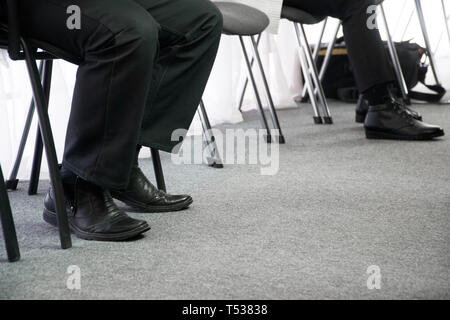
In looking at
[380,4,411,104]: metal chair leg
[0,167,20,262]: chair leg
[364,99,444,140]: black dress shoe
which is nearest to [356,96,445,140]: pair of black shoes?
[364,99,444,140]: black dress shoe

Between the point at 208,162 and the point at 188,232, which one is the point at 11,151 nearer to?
the point at 208,162

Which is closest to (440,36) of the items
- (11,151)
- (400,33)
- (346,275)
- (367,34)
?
(400,33)

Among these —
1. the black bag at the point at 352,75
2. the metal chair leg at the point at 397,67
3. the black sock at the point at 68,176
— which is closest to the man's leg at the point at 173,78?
the black sock at the point at 68,176

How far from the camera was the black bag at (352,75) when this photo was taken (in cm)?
328

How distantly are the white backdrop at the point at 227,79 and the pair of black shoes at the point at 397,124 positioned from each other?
1.84 feet

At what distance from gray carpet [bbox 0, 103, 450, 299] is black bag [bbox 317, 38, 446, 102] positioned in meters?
1.55

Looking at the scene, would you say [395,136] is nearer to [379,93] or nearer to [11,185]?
[379,93]

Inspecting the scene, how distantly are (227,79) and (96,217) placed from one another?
1.71 m

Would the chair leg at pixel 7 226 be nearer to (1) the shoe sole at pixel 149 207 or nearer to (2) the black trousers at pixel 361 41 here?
(1) the shoe sole at pixel 149 207

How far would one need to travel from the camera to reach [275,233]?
120 cm

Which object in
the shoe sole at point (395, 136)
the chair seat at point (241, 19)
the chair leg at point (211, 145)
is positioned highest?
the chair seat at point (241, 19)

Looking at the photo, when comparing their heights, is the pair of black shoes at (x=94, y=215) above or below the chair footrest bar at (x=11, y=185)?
above

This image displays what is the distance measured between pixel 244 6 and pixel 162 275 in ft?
4.68

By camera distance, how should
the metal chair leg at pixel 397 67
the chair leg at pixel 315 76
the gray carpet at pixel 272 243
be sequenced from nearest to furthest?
the gray carpet at pixel 272 243, the chair leg at pixel 315 76, the metal chair leg at pixel 397 67
